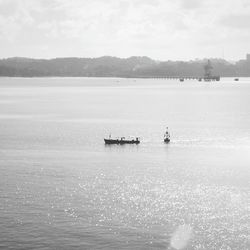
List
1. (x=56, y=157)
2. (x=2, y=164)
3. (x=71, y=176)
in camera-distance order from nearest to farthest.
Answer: (x=71, y=176)
(x=2, y=164)
(x=56, y=157)

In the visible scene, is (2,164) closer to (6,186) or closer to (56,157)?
(56,157)

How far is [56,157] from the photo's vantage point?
4884 inches

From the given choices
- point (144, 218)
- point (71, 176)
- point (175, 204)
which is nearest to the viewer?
point (144, 218)

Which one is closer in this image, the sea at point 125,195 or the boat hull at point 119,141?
the sea at point 125,195

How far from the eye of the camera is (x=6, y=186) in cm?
9069

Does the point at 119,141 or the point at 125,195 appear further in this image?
the point at 119,141

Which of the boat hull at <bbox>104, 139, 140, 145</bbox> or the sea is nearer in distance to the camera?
the sea

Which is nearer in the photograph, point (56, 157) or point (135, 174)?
point (135, 174)

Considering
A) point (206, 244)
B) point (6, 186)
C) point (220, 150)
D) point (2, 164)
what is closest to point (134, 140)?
point (220, 150)

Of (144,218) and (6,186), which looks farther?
(6,186)

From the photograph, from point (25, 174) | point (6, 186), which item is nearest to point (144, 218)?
point (6, 186)

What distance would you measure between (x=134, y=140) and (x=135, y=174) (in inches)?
1951

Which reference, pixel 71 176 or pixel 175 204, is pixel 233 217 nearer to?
pixel 175 204

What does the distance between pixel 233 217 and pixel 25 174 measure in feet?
151
